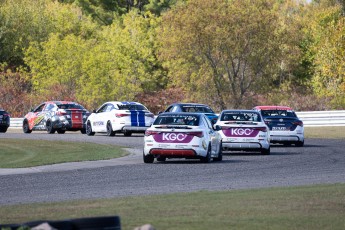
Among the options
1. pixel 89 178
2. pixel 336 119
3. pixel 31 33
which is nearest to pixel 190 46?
pixel 336 119

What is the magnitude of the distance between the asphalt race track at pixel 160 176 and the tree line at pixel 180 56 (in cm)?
3660

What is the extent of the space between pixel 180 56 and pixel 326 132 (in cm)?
1767

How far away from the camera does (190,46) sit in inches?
2618

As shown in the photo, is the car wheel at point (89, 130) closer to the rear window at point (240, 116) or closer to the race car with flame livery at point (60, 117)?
Result: the race car with flame livery at point (60, 117)

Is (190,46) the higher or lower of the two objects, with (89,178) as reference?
higher

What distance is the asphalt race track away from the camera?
60.0 feet

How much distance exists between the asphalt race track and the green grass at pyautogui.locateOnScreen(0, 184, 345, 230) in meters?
1.38

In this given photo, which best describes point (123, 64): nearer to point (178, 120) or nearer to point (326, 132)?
point (326, 132)

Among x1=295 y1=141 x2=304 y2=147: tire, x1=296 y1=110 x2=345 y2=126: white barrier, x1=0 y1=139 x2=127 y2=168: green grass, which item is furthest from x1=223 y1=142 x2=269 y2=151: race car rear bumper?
x1=296 y1=110 x2=345 y2=126: white barrier

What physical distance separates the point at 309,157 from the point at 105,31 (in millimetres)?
63783

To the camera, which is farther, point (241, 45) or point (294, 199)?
point (241, 45)

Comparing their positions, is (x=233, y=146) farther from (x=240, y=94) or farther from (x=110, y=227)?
(x=240, y=94)

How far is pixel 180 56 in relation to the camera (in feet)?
220

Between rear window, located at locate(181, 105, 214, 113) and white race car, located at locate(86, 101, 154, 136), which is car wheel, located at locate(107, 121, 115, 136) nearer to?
white race car, located at locate(86, 101, 154, 136)
